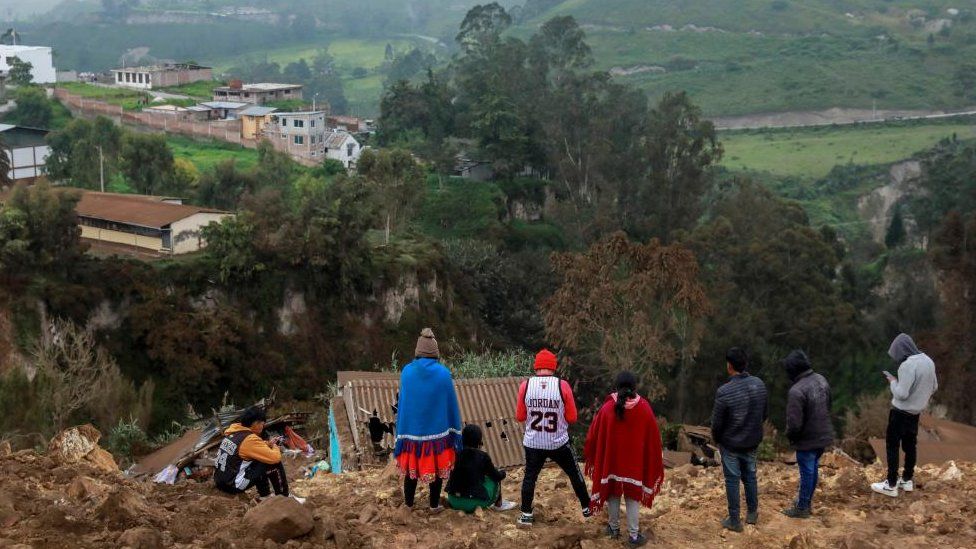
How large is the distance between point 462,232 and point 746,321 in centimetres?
1547

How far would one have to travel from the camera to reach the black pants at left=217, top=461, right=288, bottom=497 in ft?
25.8

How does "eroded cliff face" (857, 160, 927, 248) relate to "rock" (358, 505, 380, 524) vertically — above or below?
below

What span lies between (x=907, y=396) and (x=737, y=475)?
160cm

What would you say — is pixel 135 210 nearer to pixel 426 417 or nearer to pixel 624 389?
pixel 426 417

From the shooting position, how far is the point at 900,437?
332 inches

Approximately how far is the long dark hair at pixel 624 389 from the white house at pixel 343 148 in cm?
4401

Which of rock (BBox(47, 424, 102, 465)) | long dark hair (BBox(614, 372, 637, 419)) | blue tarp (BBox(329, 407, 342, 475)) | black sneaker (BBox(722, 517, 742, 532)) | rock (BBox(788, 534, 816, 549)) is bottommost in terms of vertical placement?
blue tarp (BBox(329, 407, 342, 475))

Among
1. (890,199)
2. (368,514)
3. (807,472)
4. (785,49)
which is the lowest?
(890,199)

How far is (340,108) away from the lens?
91.4m

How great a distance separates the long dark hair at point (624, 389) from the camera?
7055 mm

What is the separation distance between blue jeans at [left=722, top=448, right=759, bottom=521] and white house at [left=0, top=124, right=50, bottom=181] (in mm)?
40296

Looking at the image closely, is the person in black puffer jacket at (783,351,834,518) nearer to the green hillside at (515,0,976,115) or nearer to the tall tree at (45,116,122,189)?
the tall tree at (45,116,122,189)

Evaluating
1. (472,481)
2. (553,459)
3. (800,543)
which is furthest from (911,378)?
(472,481)

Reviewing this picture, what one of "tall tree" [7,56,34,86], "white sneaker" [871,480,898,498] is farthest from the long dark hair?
"tall tree" [7,56,34,86]
